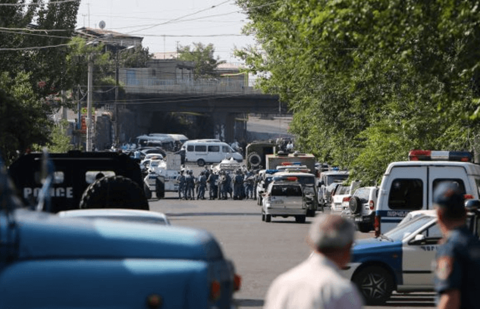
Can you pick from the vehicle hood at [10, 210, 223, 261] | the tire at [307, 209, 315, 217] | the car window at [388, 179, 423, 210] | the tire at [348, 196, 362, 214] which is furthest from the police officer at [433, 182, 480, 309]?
the tire at [307, 209, 315, 217]

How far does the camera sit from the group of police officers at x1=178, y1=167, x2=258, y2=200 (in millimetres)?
68438

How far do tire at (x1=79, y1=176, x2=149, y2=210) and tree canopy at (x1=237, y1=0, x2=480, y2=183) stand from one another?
5.54 m

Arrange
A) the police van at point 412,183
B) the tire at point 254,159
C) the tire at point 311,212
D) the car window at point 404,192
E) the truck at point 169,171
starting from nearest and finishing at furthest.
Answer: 1. the police van at point 412,183
2. the car window at point 404,192
3. the tire at point 311,212
4. the truck at point 169,171
5. the tire at point 254,159

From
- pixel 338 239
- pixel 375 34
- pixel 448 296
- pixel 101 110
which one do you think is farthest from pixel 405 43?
pixel 101 110

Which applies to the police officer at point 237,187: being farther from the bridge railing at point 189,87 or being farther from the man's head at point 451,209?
the man's head at point 451,209

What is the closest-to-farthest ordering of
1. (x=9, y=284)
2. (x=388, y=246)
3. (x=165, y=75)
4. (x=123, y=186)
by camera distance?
(x=9, y=284) → (x=123, y=186) → (x=388, y=246) → (x=165, y=75)

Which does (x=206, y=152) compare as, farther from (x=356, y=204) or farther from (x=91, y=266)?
(x=91, y=266)

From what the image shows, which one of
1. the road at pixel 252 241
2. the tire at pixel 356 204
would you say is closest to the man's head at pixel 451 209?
the road at pixel 252 241

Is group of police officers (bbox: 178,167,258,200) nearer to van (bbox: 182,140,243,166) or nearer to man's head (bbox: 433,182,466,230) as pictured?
van (bbox: 182,140,243,166)

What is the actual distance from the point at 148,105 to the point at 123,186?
363 feet

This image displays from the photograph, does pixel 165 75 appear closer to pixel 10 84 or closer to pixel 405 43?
pixel 10 84

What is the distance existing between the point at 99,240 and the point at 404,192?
63.2ft

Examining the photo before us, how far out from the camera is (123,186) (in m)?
15.8

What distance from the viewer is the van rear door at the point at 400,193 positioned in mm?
24234
